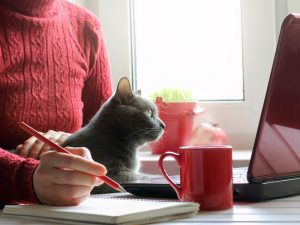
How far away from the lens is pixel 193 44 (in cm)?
191

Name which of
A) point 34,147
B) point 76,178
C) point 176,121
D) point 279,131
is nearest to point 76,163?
point 76,178

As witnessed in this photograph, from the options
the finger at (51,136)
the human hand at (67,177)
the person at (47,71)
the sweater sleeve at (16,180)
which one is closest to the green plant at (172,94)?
the person at (47,71)

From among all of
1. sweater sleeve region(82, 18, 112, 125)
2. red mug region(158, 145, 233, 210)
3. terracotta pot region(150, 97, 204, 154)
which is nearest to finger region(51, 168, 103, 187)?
red mug region(158, 145, 233, 210)

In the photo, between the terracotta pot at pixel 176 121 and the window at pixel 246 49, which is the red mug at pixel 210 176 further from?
the window at pixel 246 49

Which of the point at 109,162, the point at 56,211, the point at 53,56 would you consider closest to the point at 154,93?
the point at 53,56

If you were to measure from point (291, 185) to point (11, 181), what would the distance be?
425 mm

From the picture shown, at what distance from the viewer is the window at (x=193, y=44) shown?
1.89m

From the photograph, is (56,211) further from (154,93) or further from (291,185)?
(154,93)

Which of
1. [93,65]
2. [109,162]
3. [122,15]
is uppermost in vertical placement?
[122,15]

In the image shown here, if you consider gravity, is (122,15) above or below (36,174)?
above

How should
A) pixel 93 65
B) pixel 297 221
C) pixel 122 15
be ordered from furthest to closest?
1. pixel 122 15
2. pixel 93 65
3. pixel 297 221

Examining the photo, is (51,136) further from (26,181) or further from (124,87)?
(26,181)

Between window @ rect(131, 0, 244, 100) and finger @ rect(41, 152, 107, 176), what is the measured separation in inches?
44.6

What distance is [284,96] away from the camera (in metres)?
0.78
